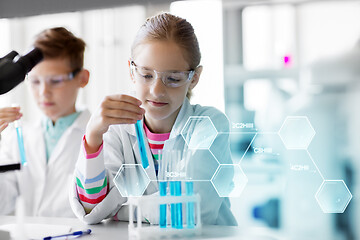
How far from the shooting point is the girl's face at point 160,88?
868mm

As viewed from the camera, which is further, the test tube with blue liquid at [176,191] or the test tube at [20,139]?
the test tube at [20,139]

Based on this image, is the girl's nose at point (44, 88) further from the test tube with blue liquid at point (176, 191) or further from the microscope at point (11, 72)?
the test tube with blue liquid at point (176, 191)

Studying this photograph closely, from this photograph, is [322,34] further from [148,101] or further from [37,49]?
[37,49]

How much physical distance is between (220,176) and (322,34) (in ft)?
1.11

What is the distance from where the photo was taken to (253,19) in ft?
2.78

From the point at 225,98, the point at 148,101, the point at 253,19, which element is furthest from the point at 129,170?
the point at 253,19

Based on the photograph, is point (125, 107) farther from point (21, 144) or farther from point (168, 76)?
point (21, 144)
